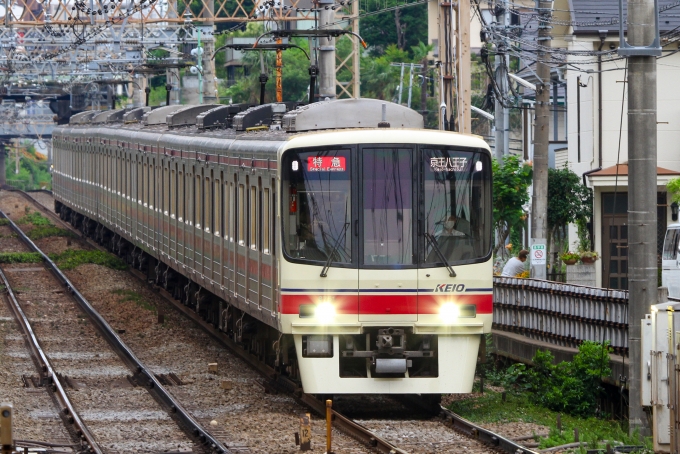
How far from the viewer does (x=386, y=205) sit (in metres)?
12.0

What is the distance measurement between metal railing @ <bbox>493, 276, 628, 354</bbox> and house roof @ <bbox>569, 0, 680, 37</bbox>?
325 inches

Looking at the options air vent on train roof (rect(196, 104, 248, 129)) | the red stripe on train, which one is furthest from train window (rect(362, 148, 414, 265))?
air vent on train roof (rect(196, 104, 248, 129))

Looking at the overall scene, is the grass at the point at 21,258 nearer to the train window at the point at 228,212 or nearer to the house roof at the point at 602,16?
the house roof at the point at 602,16

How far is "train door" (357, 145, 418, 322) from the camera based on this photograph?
1198cm

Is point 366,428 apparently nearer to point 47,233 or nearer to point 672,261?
point 672,261

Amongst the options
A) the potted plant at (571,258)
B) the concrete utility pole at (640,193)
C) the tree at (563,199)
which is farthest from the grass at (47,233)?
the concrete utility pole at (640,193)

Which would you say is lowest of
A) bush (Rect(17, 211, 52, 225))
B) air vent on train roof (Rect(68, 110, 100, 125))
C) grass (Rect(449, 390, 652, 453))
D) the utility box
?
bush (Rect(17, 211, 52, 225))

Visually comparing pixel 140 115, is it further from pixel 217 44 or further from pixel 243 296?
pixel 217 44

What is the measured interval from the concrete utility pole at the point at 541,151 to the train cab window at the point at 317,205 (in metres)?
5.70

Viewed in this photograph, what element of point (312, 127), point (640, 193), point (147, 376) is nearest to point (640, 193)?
point (640, 193)

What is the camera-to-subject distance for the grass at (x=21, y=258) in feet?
93.3

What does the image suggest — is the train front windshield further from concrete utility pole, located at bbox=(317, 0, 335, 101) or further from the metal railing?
concrete utility pole, located at bbox=(317, 0, 335, 101)

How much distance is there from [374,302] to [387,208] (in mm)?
827

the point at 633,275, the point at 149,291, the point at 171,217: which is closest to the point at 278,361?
the point at 633,275
